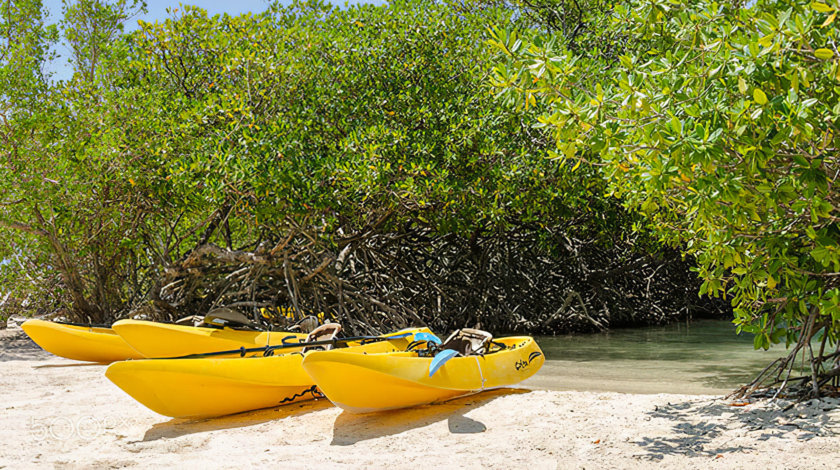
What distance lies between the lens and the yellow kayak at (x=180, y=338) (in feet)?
23.1

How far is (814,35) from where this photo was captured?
3.12 metres

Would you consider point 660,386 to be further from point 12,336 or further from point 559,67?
point 12,336

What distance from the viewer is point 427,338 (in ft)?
19.8

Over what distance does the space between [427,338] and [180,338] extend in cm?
273

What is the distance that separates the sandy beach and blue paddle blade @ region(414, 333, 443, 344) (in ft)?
1.94

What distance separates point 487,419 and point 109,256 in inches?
332

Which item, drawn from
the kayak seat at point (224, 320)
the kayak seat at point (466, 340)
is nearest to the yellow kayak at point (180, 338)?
the kayak seat at point (224, 320)

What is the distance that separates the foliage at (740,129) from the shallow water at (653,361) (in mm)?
2343

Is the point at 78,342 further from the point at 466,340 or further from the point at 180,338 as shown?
the point at 466,340

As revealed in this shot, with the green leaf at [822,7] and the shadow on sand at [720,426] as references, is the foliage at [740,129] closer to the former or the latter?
the green leaf at [822,7]

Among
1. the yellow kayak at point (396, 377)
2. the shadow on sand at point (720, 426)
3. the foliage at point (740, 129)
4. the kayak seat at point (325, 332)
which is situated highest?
the foliage at point (740, 129)

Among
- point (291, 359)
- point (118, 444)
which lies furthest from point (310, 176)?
point (118, 444)

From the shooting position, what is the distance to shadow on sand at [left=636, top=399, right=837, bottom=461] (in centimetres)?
384

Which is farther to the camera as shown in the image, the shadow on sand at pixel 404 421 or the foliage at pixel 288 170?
the foliage at pixel 288 170
